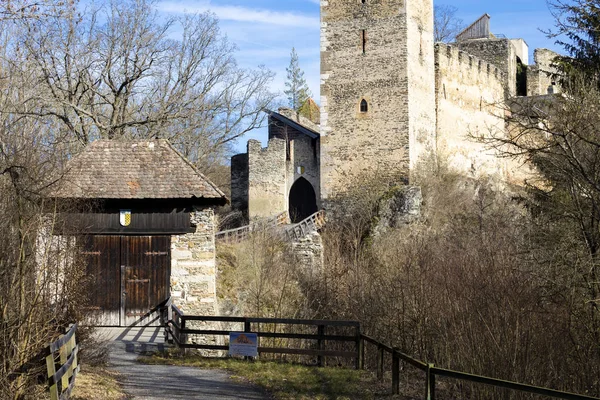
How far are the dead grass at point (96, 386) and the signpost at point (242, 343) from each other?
222cm

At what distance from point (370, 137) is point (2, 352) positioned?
21142 millimetres

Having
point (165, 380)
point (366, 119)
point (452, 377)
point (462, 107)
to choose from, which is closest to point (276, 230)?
point (366, 119)

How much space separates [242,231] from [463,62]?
1233cm

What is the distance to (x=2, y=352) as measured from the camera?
880cm

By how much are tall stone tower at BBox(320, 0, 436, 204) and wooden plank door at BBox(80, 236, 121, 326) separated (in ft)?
44.7

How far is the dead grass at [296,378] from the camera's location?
1098cm

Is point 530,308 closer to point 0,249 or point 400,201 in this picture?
point 0,249

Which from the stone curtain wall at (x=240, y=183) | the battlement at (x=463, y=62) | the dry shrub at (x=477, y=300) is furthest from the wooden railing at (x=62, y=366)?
the battlement at (x=463, y=62)

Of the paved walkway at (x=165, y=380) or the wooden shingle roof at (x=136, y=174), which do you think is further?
the wooden shingle roof at (x=136, y=174)

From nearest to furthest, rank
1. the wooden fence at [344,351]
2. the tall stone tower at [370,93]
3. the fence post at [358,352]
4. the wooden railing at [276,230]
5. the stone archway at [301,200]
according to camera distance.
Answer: the wooden fence at [344,351]
the fence post at [358,352]
the wooden railing at [276,230]
the tall stone tower at [370,93]
the stone archway at [301,200]

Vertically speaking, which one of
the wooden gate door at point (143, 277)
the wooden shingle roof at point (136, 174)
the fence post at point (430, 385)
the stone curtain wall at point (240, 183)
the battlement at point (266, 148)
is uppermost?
the battlement at point (266, 148)

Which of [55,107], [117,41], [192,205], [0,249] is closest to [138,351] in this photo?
[192,205]

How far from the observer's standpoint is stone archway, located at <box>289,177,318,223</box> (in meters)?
32.6

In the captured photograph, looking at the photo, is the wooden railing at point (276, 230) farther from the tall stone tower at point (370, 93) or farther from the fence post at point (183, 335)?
the fence post at point (183, 335)
